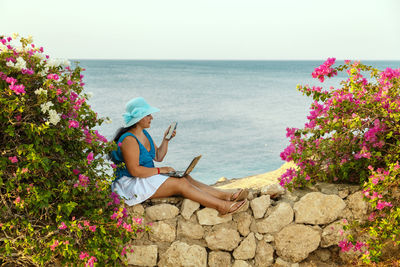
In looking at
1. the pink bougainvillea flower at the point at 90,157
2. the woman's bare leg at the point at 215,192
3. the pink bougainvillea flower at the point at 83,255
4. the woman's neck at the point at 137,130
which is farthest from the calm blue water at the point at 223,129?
the pink bougainvillea flower at the point at 83,255

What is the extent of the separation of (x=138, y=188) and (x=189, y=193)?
1.57 ft

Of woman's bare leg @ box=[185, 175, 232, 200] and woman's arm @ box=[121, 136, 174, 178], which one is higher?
woman's arm @ box=[121, 136, 174, 178]

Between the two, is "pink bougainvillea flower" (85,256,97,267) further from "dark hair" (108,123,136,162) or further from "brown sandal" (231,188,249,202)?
"brown sandal" (231,188,249,202)

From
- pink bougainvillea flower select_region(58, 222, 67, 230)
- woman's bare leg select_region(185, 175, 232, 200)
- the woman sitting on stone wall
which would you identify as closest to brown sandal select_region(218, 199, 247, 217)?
the woman sitting on stone wall

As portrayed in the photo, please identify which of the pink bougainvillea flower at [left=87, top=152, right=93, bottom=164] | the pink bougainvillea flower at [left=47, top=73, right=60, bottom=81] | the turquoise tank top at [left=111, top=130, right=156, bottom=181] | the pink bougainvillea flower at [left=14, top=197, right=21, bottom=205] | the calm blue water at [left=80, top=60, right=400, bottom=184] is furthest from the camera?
the calm blue water at [left=80, top=60, right=400, bottom=184]

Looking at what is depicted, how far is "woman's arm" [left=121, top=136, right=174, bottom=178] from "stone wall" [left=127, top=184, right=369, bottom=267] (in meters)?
0.31

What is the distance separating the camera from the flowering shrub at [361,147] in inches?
150

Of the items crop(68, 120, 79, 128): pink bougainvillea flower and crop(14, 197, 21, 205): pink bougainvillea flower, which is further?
crop(68, 120, 79, 128): pink bougainvillea flower

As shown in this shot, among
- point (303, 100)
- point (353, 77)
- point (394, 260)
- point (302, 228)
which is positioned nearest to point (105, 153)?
point (302, 228)

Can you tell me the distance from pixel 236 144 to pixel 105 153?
11985 mm

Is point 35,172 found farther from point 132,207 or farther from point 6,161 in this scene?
point 132,207

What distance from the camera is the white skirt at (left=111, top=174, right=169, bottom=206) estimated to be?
3.82 m

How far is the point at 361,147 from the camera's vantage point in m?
4.02

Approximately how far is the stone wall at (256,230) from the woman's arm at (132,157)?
12.4 inches
